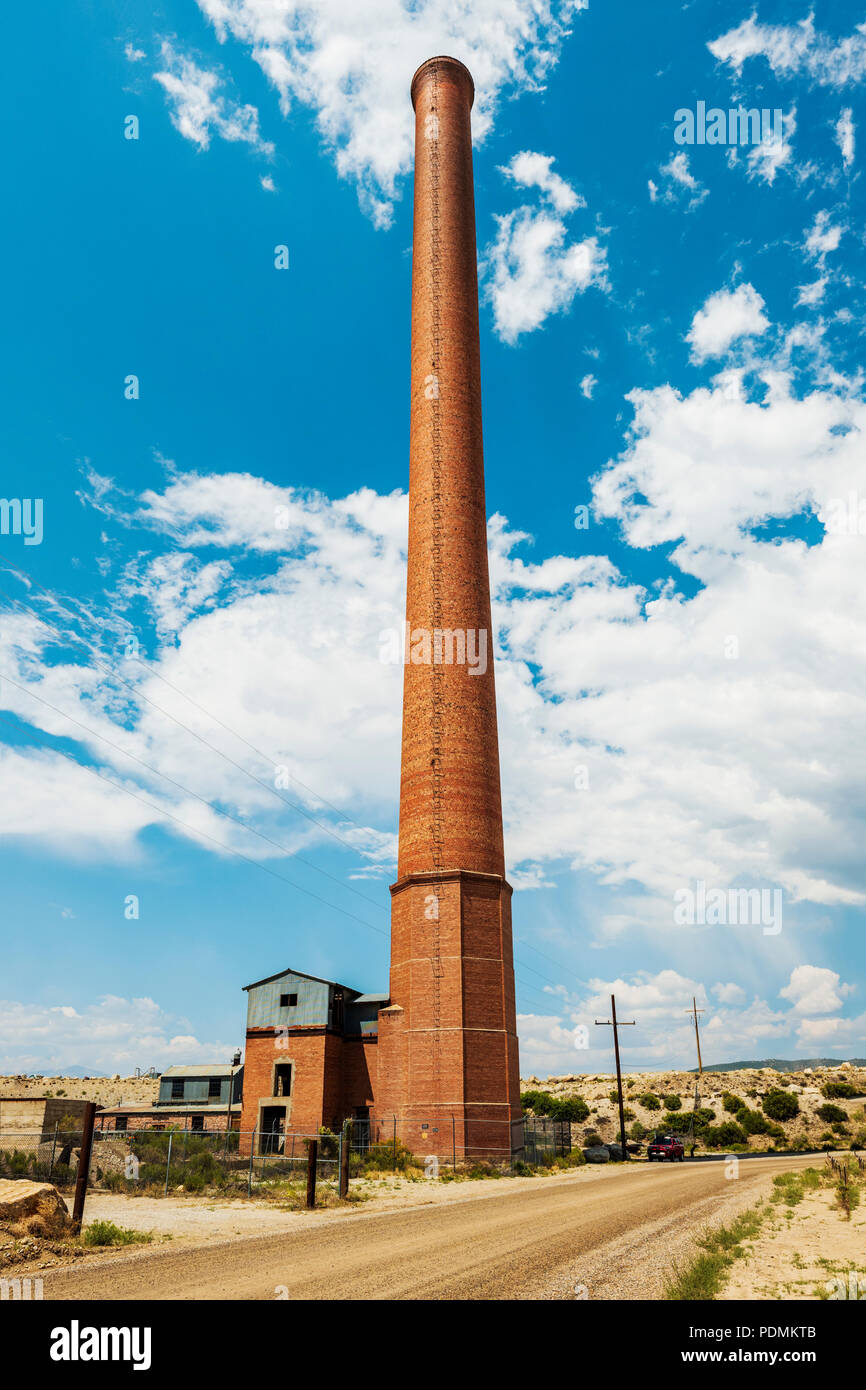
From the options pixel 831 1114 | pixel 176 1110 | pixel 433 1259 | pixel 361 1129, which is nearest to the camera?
pixel 433 1259

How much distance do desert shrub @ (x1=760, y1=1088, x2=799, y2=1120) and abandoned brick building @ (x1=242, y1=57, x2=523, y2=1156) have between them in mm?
38645

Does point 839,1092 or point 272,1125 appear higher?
point 272,1125

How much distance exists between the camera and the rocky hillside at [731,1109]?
59469mm

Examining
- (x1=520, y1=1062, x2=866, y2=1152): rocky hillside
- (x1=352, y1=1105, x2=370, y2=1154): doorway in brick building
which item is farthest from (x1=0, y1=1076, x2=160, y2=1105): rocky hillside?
(x1=352, y1=1105, x2=370, y2=1154): doorway in brick building

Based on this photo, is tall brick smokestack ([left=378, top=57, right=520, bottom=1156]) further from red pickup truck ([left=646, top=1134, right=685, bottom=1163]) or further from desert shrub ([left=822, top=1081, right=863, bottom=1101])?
desert shrub ([left=822, top=1081, right=863, bottom=1101])

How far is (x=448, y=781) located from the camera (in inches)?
1405

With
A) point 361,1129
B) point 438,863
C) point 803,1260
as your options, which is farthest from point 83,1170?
point 361,1129

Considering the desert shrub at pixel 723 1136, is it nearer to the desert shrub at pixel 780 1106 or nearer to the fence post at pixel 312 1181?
the desert shrub at pixel 780 1106

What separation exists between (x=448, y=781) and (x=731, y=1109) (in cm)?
4614

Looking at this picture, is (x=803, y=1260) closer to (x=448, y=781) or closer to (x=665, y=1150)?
(x=448, y=781)

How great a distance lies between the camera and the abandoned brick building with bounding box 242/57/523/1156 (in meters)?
32.9
